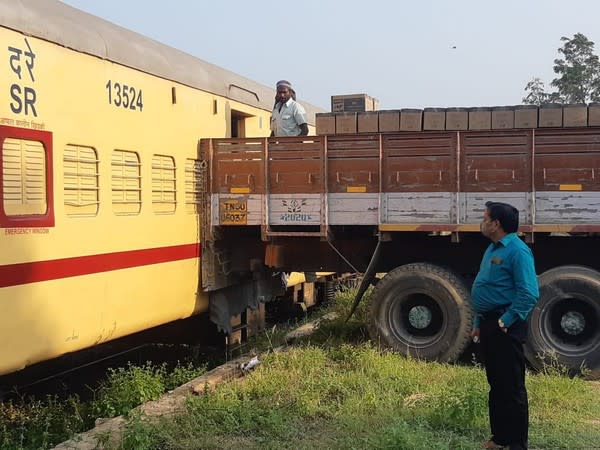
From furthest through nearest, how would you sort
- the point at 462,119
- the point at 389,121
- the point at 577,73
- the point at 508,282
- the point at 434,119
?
the point at 577,73
the point at 389,121
the point at 434,119
the point at 462,119
the point at 508,282

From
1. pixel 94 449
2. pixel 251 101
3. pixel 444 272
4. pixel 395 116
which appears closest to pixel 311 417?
pixel 94 449

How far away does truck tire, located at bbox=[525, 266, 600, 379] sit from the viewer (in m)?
6.45

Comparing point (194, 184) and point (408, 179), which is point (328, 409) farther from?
point (194, 184)

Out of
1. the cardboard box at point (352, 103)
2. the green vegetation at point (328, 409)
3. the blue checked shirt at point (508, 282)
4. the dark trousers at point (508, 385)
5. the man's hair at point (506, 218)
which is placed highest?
the cardboard box at point (352, 103)

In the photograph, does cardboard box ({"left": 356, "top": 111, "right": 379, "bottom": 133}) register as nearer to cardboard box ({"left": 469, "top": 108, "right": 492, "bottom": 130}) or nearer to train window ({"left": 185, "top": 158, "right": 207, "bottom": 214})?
cardboard box ({"left": 469, "top": 108, "right": 492, "bottom": 130})

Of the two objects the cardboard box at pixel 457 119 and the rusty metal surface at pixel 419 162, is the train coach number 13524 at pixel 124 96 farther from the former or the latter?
the cardboard box at pixel 457 119

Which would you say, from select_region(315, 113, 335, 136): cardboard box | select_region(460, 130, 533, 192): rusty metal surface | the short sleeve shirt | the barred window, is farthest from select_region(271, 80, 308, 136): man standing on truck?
the barred window

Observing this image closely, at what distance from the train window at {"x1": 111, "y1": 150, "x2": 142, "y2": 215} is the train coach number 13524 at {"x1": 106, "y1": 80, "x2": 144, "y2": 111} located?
1.42ft

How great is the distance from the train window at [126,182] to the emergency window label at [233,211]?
1.20 meters

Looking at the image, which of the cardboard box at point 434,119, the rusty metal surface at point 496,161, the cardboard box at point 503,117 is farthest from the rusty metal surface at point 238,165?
the cardboard box at point 503,117

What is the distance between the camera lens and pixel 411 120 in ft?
23.6

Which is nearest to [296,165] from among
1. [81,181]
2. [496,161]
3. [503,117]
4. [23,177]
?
[496,161]

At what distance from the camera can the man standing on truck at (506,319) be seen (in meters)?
4.24

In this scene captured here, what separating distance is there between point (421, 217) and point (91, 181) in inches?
125
